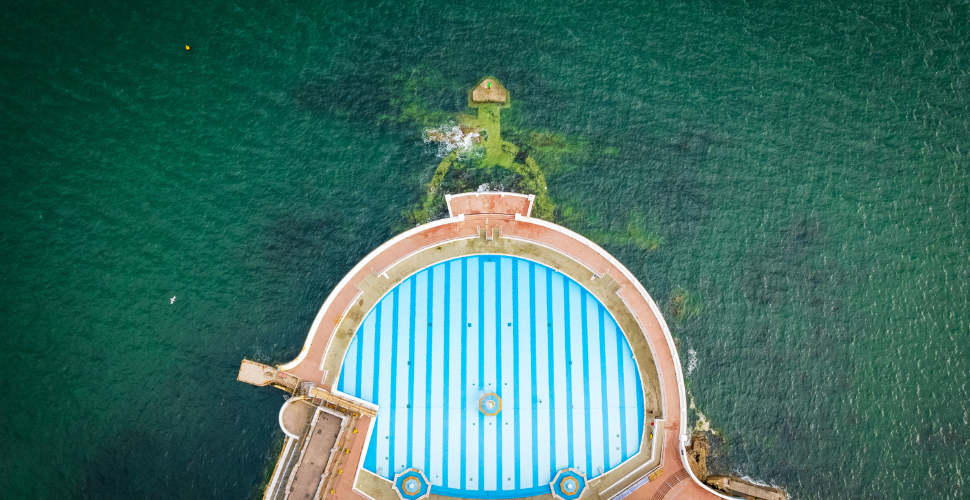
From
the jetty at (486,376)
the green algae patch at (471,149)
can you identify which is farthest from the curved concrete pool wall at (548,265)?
the green algae patch at (471,149)

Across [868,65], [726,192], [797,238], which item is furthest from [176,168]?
[868,65]

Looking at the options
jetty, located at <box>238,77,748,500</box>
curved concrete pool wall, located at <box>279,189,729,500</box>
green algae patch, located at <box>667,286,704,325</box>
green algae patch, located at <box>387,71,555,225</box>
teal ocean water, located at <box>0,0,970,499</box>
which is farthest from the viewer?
green algae patch, located at <box>387,71,555,225</box>

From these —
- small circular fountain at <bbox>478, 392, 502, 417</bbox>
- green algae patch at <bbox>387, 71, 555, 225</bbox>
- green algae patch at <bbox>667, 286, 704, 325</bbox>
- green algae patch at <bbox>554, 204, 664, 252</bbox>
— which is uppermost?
green algae patch at <bbox>387, 71, 555, 225</bbox>

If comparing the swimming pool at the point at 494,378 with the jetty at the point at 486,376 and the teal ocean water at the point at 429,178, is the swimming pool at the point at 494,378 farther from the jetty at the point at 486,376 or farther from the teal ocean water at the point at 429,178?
the teal ocean water at the point at 429,178

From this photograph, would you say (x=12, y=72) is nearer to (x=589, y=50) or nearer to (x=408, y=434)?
(x=408, y=434)

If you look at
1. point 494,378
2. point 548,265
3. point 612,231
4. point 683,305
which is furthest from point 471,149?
point 683,305

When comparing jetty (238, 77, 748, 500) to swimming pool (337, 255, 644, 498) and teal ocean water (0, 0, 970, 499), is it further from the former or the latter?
teal ocean water (0, 0, 970, 499)

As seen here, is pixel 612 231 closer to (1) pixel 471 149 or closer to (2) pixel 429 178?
(1) pixel 471 149

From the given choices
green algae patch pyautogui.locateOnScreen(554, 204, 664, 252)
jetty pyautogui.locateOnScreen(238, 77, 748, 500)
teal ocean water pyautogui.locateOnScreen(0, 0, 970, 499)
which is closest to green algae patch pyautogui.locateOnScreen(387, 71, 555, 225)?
teal ocean water pyautogui.locateOnScreen(0, 0, 970, 499)
